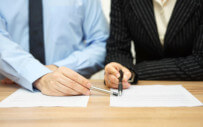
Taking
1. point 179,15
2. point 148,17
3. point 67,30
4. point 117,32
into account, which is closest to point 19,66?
point 67,30

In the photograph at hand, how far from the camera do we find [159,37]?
1.00 m

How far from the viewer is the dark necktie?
0.99 m

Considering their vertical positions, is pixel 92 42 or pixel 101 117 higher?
pixel 101 117

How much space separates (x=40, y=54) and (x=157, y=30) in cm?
60

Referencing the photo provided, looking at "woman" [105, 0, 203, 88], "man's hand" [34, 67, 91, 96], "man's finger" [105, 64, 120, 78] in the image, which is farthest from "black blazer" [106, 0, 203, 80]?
"man's hand" [34, 67, 91, 96]

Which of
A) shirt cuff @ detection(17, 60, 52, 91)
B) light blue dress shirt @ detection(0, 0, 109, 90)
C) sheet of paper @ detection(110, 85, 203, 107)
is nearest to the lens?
sheet of paper @ detection(110, 85, 203, 107)

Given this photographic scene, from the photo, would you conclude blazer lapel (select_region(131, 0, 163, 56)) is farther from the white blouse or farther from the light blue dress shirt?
the light blue dress shirt

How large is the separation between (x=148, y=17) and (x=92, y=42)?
335 millimetres

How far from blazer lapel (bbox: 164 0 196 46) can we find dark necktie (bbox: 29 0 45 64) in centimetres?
63

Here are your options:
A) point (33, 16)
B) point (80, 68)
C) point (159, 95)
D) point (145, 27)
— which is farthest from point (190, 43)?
point (33, 16)

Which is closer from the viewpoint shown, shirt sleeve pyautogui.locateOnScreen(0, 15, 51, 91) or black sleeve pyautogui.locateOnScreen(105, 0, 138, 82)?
shirt sleeve pyautogui.locateOnScreen(0, 15, 51, 91)

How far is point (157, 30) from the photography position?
0.98 metres

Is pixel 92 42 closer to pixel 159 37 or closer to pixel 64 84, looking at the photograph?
pixel 159 37

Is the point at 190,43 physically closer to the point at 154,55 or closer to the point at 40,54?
the point at 154,55
